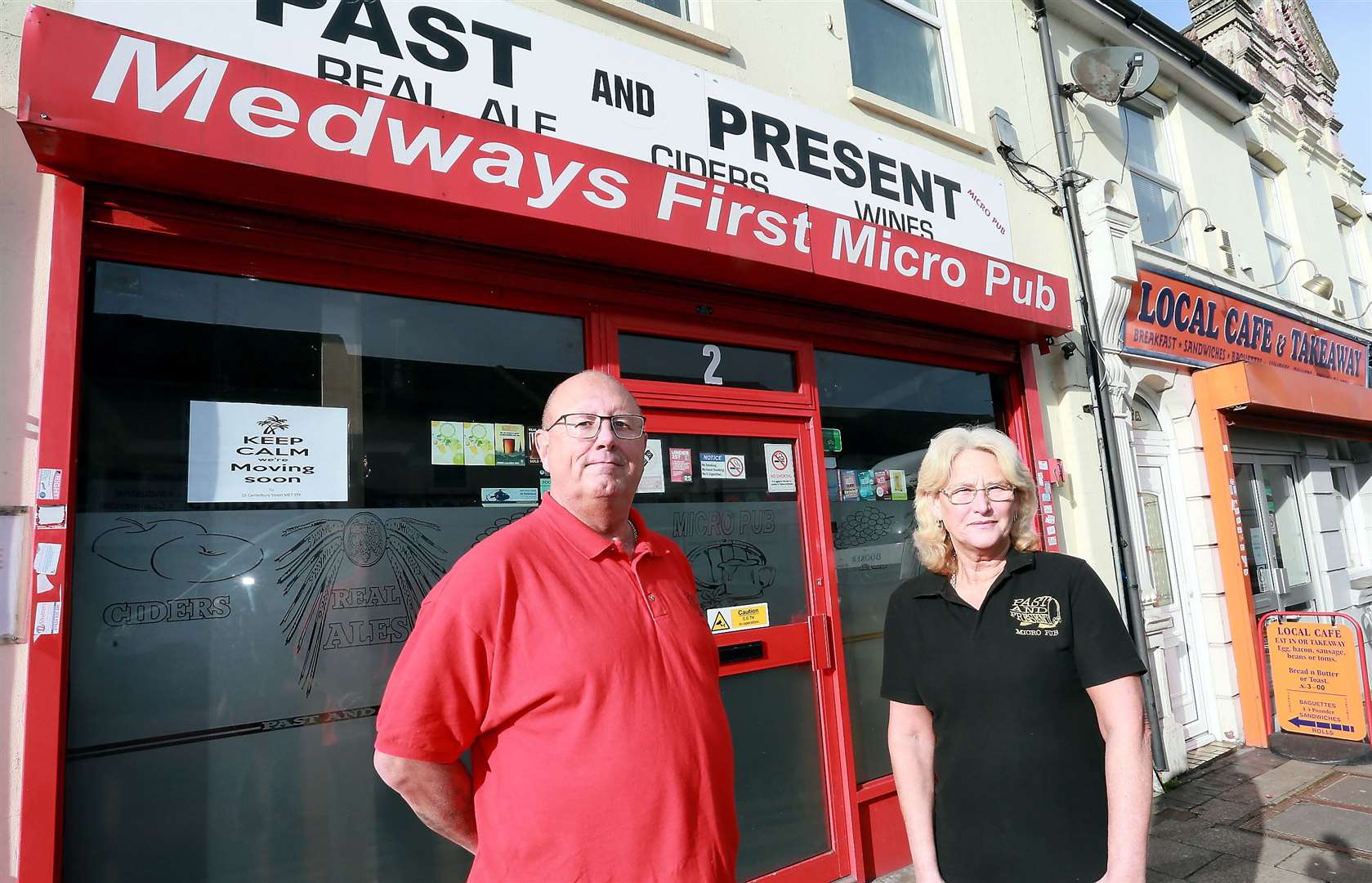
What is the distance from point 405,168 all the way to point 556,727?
2046mm

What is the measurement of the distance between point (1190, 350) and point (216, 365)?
692 cm

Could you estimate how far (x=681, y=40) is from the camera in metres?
3.87

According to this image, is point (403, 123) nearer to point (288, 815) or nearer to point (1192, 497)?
point (288, 815)

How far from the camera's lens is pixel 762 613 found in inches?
145

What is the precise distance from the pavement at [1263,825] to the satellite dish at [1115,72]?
16.2 ft

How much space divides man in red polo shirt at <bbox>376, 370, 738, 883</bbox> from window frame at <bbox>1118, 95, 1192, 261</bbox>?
6.69 metres

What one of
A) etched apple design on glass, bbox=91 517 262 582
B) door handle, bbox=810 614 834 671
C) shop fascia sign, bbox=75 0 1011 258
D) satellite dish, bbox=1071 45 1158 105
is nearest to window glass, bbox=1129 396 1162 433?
shop fascia sign, bbox=75 0 1011 258

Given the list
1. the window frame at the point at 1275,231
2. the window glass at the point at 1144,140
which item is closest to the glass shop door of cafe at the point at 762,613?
the window glass at the point at 1144,140

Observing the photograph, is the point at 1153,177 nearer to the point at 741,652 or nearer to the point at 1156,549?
the point at 1156,549

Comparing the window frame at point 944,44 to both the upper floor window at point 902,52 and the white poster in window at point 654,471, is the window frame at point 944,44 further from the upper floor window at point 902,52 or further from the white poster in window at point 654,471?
the white poster in window at point 654,471

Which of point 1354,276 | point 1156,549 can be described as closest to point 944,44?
point 1156,549

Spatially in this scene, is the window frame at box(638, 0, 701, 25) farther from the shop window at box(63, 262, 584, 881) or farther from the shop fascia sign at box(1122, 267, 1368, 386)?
the shop fascia sign at box(1122, 267, 1368, 386)

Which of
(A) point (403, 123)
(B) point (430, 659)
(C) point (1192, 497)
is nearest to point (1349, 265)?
(C) point (1192, 497)

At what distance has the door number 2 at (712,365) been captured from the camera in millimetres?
3748
